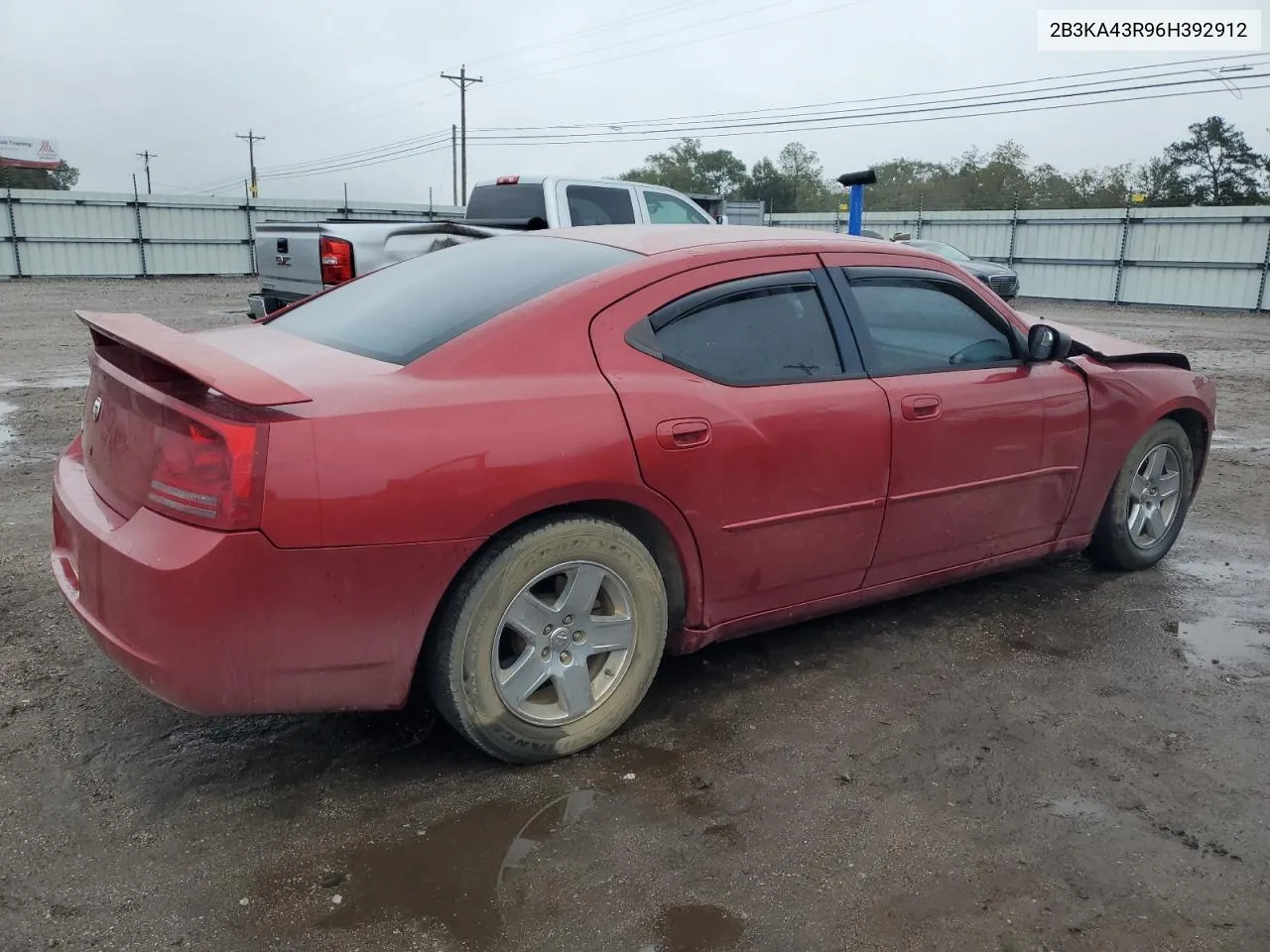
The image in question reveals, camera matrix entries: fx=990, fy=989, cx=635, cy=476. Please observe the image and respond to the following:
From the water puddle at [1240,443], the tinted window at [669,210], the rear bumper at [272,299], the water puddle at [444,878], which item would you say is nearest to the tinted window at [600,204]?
the tinted window at [669,210]

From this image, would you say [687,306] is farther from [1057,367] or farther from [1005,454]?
[1057,367]

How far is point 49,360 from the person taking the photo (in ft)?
34.9

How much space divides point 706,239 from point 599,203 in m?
6.39

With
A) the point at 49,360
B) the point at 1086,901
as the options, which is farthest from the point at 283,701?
the point at 49,360

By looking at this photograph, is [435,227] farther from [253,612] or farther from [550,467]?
[253,612]

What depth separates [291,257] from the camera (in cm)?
821

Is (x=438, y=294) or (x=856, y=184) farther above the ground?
(x=856, y=184)

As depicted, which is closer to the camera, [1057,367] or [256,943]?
[256,943]

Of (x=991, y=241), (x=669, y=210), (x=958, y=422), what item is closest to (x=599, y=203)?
(x=669, y=210)

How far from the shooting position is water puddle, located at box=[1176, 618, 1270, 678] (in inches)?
147

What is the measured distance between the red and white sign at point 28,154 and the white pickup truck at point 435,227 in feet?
195

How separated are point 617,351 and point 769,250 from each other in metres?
0.77

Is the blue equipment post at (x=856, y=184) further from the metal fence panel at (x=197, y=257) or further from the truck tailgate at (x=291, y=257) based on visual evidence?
the metal fence panel at (x=197, y=257)

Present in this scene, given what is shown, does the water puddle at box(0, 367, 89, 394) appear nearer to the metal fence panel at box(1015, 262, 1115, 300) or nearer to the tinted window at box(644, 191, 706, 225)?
the tinted window at box(644, 191, 706, 225)
